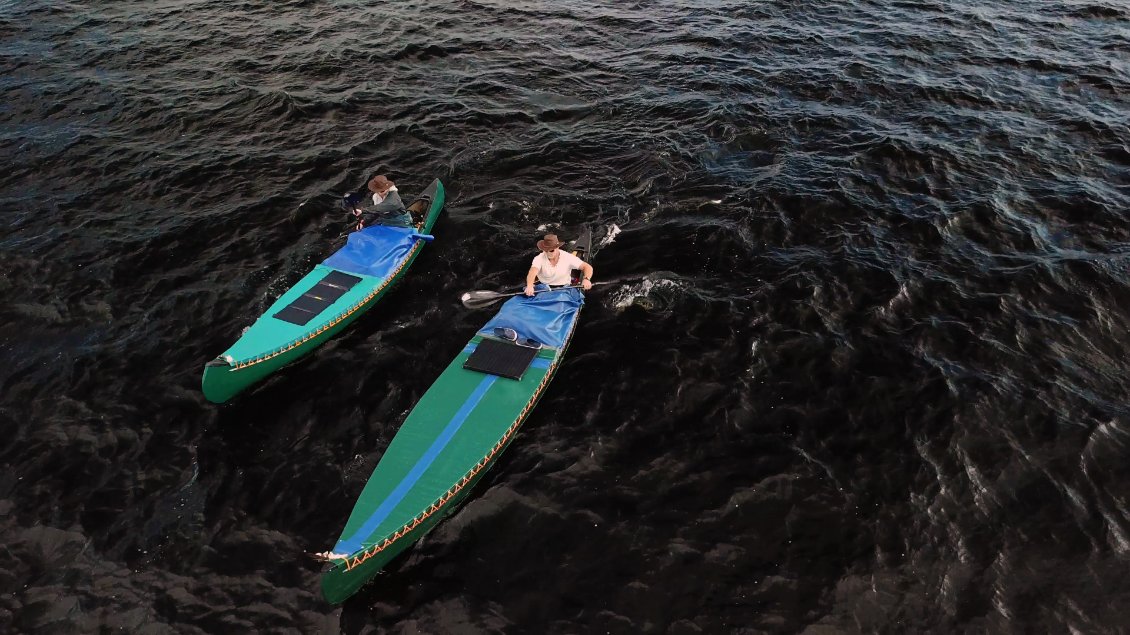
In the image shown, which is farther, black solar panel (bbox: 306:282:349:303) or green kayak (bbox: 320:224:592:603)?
black solar panel (bbox: 306:282:349:303)

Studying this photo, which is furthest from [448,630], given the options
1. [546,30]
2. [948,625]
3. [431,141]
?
[546,30]

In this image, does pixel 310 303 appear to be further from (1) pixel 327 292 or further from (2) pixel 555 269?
(2) pixel 555 269

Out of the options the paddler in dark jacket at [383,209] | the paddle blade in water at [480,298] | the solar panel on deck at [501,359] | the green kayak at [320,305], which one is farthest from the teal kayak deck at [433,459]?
the paddler in dark jacket at [383,209]

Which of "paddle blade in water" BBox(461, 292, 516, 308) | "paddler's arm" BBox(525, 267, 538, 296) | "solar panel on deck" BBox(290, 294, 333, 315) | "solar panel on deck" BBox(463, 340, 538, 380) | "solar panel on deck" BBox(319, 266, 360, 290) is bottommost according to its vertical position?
"solar panel on deck" BBox(463, 340, 538, 380)

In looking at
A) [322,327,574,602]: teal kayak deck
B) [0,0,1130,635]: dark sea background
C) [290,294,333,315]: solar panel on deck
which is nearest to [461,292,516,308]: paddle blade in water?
[0,0,1130,635]: dark sea background

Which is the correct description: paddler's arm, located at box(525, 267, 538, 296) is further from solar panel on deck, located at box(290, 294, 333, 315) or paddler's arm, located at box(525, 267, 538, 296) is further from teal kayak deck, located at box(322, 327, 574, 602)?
solar panel on deck, located at box(290, 294, 333, 315)

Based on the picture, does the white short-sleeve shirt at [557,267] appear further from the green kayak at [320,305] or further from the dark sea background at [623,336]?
the green kayak at [320,305]
